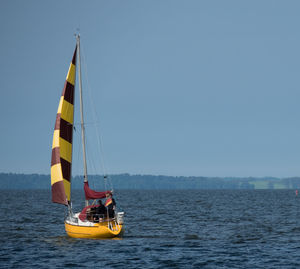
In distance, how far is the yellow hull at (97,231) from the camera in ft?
108

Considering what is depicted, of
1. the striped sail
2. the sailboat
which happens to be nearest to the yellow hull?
the sailboat

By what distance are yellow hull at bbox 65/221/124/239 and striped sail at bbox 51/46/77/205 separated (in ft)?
8.35

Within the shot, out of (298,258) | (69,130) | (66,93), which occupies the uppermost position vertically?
(66,93)

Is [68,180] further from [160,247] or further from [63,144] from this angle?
[160,247]

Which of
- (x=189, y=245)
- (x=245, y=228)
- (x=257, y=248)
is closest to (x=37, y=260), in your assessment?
(x=189, y=245)

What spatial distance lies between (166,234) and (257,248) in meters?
8.97

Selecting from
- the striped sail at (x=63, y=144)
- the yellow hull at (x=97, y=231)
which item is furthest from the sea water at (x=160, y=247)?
the striped sail at (x=63, y=144)

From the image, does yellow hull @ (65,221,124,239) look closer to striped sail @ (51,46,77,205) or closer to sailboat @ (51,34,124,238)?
sailboat @ (51,34,124,238)

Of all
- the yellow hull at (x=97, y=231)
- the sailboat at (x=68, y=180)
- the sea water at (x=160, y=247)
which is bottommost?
the sea water at (x=160, y=247)

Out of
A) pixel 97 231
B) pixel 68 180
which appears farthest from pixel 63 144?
pixel 97 231

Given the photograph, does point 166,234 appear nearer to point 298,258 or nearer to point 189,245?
point 189,245

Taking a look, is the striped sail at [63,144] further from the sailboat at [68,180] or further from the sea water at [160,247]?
the sea water at [160,247]

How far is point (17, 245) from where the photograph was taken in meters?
32.2

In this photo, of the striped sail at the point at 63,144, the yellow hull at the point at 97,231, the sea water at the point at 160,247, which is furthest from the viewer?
the striped sail at the point at 63,144
